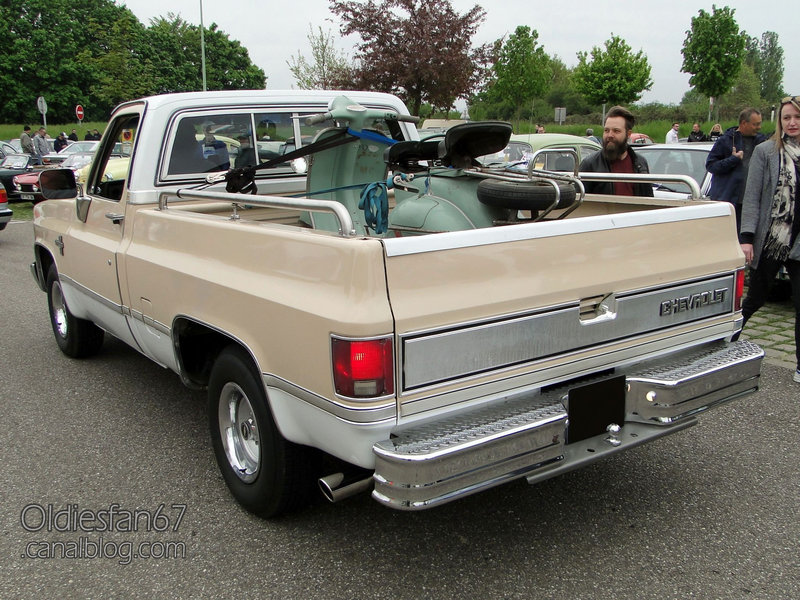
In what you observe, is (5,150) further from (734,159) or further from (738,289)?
(738,289)

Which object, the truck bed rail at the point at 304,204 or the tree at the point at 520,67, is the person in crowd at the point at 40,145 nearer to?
the truck bed rail at the point at 304,204

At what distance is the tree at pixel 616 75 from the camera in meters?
32.3

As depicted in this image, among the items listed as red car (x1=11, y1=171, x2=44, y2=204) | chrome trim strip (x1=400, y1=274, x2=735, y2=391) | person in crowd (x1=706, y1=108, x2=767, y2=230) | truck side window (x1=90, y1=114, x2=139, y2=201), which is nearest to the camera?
chrome trim strip (x1=400, y1=274, x2=735, y2=391)

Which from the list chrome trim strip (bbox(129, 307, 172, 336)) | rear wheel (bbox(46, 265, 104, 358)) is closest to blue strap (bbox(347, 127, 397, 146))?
chrome trim strip (bbox(129, 307, 172, 336))

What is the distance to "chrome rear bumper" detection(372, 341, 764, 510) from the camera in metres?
2.21

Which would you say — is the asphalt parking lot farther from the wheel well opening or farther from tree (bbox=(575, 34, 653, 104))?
tree (bbox=(575, 34, 653, 104))

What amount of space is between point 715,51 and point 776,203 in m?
30.4

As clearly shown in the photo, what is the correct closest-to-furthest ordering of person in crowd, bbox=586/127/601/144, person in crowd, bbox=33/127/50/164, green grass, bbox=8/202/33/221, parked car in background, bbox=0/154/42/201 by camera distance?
green grass, bbox=8/202/33/221
parked car in background, bbox=0/154/42/201
person in crowd, bbox=586/127/601/144
person in crowd, bbox=33/127/50/164

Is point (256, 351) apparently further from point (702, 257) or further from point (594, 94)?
point (594, 94)

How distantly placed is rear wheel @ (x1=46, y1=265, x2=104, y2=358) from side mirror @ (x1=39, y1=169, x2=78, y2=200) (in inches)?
27.8

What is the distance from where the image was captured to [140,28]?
5656cm

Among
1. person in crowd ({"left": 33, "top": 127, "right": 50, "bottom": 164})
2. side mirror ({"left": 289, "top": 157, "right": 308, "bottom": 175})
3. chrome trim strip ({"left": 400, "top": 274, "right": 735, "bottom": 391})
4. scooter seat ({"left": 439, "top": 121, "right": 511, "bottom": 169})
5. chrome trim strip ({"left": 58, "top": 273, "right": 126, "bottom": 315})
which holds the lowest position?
chrome trim strip ({"left": 58, "top": 273, "right": 126, "bottom": 315})

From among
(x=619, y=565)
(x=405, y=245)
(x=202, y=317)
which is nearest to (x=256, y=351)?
(x=202, y=317)

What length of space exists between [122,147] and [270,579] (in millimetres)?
3688
